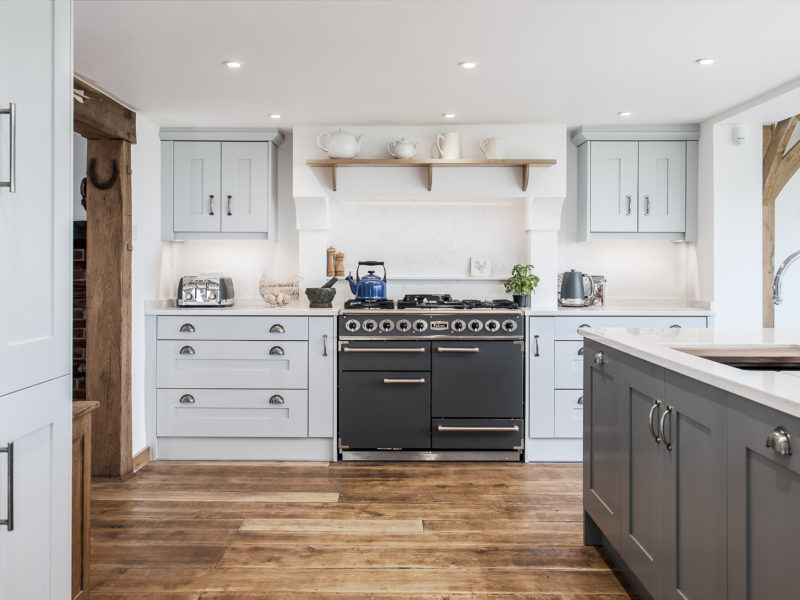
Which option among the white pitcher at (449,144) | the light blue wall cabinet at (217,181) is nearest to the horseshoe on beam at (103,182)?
the light blue wall cabinet at (217,181)

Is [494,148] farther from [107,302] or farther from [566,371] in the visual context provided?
[107,302]

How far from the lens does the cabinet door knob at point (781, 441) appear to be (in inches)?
46.9

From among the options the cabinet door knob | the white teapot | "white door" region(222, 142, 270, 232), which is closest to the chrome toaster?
"white door" region(222, 142, 270, 232)

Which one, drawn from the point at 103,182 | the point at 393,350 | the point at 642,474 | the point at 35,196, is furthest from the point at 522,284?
the point at 35,196

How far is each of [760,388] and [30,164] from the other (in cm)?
164

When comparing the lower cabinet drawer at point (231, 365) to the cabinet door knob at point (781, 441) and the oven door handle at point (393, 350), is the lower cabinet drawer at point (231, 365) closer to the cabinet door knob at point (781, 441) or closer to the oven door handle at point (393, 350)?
the oven door handle at point (393, 350)

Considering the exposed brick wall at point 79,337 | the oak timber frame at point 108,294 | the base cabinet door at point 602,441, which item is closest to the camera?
the base cabinet door at point 602,441

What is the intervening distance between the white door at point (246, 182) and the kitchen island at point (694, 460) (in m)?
2.46

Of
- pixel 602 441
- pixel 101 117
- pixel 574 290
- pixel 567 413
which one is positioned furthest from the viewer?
pixel 574 290

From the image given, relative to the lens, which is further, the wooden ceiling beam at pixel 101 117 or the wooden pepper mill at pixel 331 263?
the wooden pepper mill at pixel 331 263

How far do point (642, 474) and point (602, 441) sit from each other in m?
0.41

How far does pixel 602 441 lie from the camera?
7.90 ft

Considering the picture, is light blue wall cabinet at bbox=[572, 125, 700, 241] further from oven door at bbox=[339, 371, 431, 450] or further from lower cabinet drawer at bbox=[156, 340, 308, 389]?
lower cabinet drawer at bbox=[156, 340, 308, 389]

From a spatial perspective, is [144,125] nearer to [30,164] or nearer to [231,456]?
[231,456]
